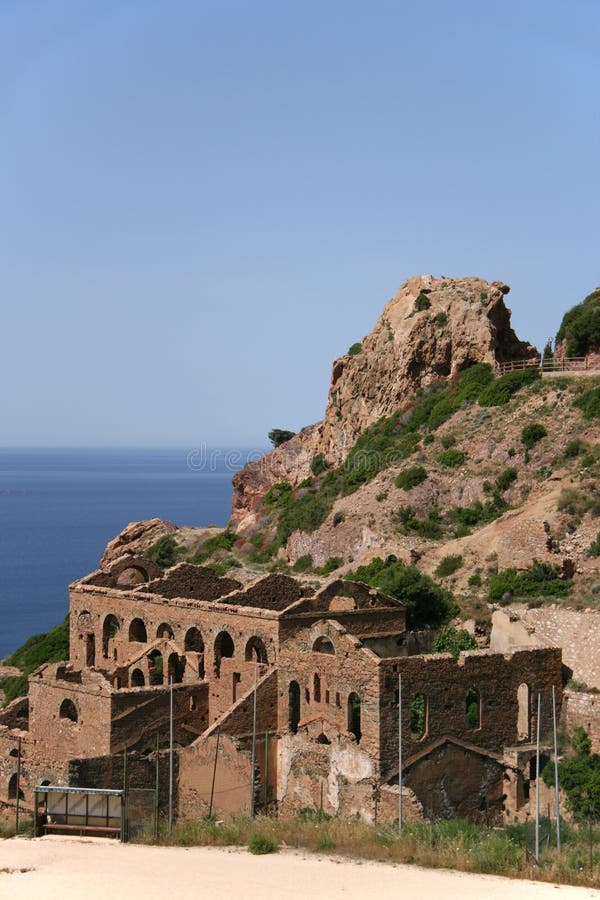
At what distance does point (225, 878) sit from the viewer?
2647cm

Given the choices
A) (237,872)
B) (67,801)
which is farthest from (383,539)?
(237,872)

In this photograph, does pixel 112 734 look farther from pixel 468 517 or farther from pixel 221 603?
pixel 468 517

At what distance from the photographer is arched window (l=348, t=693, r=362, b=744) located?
125ft

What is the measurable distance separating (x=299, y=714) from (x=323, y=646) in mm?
2280

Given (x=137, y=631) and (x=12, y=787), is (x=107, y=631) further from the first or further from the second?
(x=12, y=787)

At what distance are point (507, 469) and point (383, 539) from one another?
714 centimetres

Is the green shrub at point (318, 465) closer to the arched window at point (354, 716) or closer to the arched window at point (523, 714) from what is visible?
the arched window at point (523, 714)

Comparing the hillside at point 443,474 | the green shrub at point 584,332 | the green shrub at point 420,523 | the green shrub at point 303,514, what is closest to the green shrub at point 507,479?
the hillside at point 443,474

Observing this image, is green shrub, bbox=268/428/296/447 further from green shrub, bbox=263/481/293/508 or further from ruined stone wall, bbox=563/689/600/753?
ruined stone wall, bbox=563/689/600/753

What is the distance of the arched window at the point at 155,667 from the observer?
46.3 meters

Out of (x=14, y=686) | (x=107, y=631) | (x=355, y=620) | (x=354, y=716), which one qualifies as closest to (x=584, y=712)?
(x=354, y=716)

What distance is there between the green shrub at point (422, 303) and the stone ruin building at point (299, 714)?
117ft

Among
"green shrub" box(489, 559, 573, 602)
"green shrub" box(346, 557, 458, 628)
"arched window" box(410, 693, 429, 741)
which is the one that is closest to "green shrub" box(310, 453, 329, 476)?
"green shrub" box(489, 559, 573, 602)

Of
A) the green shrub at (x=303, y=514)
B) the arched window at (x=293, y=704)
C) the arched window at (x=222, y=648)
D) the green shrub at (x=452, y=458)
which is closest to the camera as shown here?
the arched window at (x=293, y=704)
